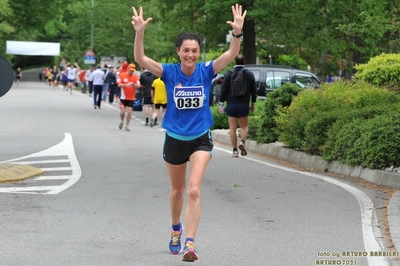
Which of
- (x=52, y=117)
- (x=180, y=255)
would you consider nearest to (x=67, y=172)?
(x=180, y=255)

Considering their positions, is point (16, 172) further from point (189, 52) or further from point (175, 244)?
point (189, 52)

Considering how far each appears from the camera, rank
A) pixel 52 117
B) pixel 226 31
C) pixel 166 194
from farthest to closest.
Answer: pixel 226 31 < pixel 52 117 < pixel 166 194

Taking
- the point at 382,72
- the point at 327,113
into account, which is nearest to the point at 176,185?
the point at 327,113

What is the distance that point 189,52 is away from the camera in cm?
739

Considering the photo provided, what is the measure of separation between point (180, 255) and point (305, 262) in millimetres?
1006

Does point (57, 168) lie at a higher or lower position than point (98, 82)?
higher

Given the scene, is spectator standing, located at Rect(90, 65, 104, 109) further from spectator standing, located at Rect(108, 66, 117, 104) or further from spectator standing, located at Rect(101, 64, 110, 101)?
spectator standing, located at Rect(101, 64, 110, 101)

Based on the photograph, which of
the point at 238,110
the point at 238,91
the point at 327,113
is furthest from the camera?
the point at 238,110

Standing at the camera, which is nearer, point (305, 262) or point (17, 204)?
point (305, 262)

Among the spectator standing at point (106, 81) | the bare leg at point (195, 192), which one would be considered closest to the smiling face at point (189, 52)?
the bare leg at point (195, 192)

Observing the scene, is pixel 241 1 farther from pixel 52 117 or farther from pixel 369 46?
pixel 369 46

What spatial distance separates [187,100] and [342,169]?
7212mm

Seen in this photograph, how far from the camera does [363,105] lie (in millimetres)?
16547

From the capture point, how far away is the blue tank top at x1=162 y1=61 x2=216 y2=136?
7.35 metres
